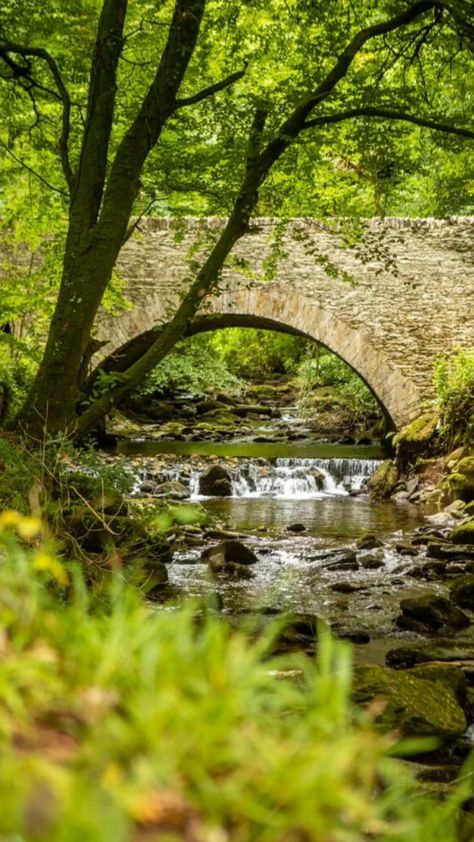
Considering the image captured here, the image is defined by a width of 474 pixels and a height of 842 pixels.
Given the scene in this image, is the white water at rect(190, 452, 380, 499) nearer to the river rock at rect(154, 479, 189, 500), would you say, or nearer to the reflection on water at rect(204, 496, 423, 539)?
the river rock at rect(154, 479, 189, 500)

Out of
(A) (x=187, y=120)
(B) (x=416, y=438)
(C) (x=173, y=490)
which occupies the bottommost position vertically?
(C) (x=173, y=490)

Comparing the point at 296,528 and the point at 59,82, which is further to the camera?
the point at 296,528

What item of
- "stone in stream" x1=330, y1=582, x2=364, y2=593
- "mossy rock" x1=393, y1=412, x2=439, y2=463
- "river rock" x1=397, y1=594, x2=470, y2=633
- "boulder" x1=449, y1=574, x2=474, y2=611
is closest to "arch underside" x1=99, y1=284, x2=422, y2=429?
"mossy rock" x1=393, y1=412, x2=439, y2=463

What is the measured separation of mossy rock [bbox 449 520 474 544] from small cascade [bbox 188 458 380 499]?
363 cm

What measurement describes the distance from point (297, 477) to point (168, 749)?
11.2m

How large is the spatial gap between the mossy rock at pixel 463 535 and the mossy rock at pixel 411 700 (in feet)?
14.8

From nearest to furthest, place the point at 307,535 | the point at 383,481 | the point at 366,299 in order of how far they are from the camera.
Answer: the point at 307,535 → the point at 383,481 → the point at 366,299

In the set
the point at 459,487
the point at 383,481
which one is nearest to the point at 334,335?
the point at 383,481

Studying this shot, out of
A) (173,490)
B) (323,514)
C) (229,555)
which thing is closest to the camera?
(229,555)

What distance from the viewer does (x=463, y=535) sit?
796cm

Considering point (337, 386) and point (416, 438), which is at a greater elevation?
point (337, 386)

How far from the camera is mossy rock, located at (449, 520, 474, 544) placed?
7930 millimetres

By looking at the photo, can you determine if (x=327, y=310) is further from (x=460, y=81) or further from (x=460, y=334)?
(x=460, y=81)

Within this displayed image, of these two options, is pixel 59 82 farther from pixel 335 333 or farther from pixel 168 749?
pixel 335 333
